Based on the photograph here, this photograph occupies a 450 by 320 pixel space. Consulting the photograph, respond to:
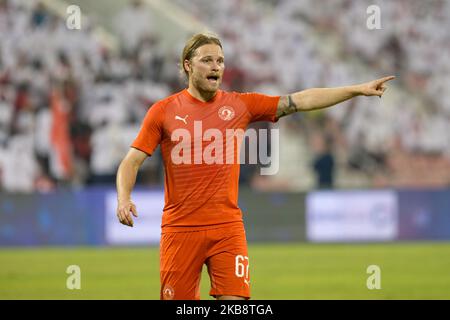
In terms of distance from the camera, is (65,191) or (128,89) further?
(128,89)

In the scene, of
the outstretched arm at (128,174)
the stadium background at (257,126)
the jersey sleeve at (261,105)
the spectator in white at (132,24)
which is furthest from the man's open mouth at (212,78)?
the spectator in white at (132,24)

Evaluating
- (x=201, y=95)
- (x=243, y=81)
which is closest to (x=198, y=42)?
(x=201, y=95)

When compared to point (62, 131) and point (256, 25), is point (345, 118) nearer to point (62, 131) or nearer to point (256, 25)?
point (256, 25)

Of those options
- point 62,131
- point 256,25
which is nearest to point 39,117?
point 62,131

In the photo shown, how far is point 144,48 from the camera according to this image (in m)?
19.7

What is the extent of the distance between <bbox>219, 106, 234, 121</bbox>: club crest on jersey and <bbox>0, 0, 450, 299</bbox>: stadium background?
7841mm

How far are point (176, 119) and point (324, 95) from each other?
102 centimetres

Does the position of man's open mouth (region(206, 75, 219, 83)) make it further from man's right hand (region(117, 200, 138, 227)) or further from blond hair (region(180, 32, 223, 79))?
man's right hand (region(117, 200, 138, 227))

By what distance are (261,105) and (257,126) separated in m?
12.7

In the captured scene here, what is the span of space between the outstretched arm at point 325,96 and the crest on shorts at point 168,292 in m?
1.41

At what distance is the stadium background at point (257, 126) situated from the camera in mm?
17016

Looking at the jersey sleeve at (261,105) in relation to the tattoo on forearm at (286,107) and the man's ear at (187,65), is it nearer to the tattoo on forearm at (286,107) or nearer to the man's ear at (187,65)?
the tattoo on forearm at (286,107)

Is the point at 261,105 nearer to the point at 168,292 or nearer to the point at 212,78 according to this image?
the point at 212,78
